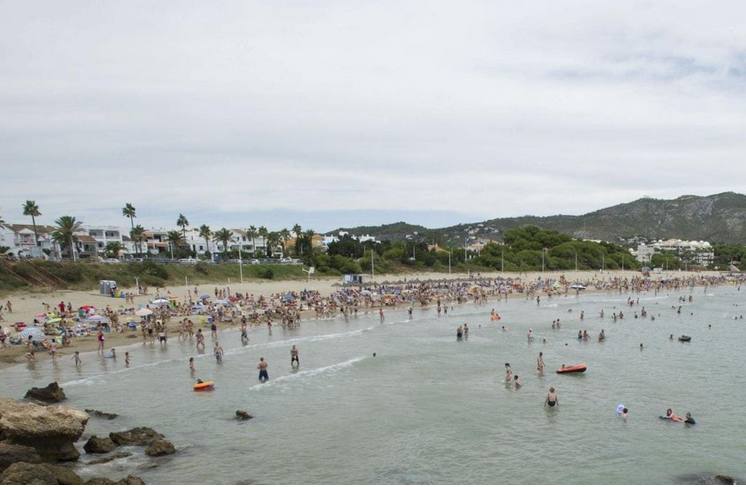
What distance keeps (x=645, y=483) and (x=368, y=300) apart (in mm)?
43867

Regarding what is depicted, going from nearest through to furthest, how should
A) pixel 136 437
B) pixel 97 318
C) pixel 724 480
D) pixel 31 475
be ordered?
1. pixel 31 475
2. pixel 724 480
3. pixel 136 437
4. pixel 97 318

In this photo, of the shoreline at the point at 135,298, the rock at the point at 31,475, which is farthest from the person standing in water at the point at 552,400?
the shoreline at the point at 135,298

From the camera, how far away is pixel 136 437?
1717 centimetres

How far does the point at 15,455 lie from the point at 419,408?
1296 cm

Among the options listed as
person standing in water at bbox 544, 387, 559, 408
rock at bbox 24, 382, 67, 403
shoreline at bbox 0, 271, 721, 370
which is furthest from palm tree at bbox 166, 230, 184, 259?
person standing in water at bbox 544, 387, 559, 408

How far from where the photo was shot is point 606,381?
26000mm

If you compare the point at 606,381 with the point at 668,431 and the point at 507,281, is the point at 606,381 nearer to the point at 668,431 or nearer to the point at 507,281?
the point at 668,431

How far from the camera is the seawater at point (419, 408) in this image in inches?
628

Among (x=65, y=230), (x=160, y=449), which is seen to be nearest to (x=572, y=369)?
(x=160, y=449)

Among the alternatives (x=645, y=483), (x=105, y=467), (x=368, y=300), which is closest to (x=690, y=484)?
(x=645, y=483)

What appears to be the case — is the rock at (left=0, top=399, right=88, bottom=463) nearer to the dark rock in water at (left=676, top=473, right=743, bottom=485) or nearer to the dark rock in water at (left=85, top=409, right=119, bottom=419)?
the dark rock in water at (left=85, top=409, right=119, bottom=419)

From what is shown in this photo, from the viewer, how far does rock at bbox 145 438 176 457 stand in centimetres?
1619

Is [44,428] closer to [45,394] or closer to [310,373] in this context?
[45,394]

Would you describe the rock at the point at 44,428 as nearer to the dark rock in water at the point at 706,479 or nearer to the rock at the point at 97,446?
the rock at the point at 97,446
